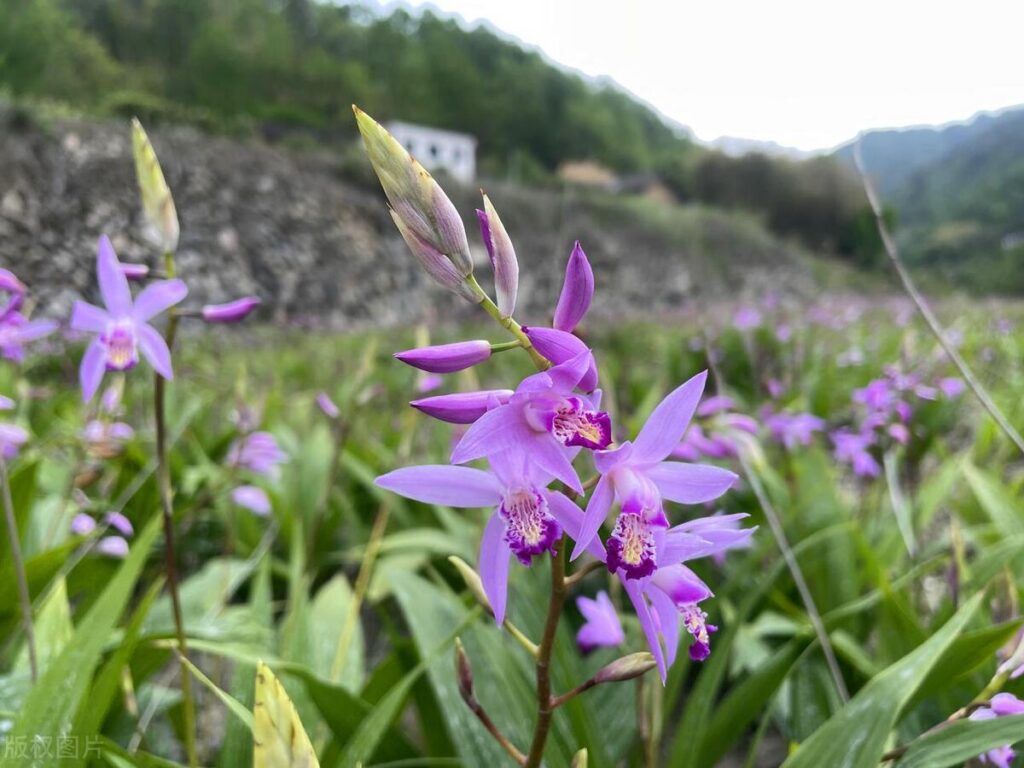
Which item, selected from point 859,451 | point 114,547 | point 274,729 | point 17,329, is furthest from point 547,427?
point 859,451

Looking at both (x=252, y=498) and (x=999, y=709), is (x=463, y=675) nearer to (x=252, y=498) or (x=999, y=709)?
(x=999, y=709)

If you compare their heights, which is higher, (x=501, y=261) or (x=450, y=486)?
(x=501, y=261)

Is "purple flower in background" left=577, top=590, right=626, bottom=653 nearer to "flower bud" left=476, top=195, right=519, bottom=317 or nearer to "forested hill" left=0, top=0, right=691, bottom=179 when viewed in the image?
"flower bud" left=476, top=195, right=519, bottom=317

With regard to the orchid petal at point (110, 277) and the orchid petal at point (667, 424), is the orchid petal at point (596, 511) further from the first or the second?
the orchid petal at point (110, 277)

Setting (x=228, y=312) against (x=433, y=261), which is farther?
(x=228, y=312)

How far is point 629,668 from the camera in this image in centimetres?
52

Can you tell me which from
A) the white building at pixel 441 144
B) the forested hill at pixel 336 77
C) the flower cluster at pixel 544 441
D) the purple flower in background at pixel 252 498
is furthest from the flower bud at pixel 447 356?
the white building at pixel 441 144

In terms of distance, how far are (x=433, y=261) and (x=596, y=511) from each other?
0.68ft

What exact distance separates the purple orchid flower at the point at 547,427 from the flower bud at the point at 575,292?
5 cm

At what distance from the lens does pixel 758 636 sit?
1615 mm

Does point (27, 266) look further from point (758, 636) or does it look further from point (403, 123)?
point (403, 123)

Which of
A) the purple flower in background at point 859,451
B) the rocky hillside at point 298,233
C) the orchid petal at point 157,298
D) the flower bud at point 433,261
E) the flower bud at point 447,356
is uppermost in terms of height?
the flower bud at point 433,261

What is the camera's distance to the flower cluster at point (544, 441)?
0.43 meters

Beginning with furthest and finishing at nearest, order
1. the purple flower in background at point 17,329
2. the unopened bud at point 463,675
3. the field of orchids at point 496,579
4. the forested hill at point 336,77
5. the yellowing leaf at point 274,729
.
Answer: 1. the forested hill at point 336,77
2. the purple flower in background at point 17,329
3. the unopened bud at point 463,675
4. the field of orchids at point 496,579
5. the yellowing leaf at point 274,729
